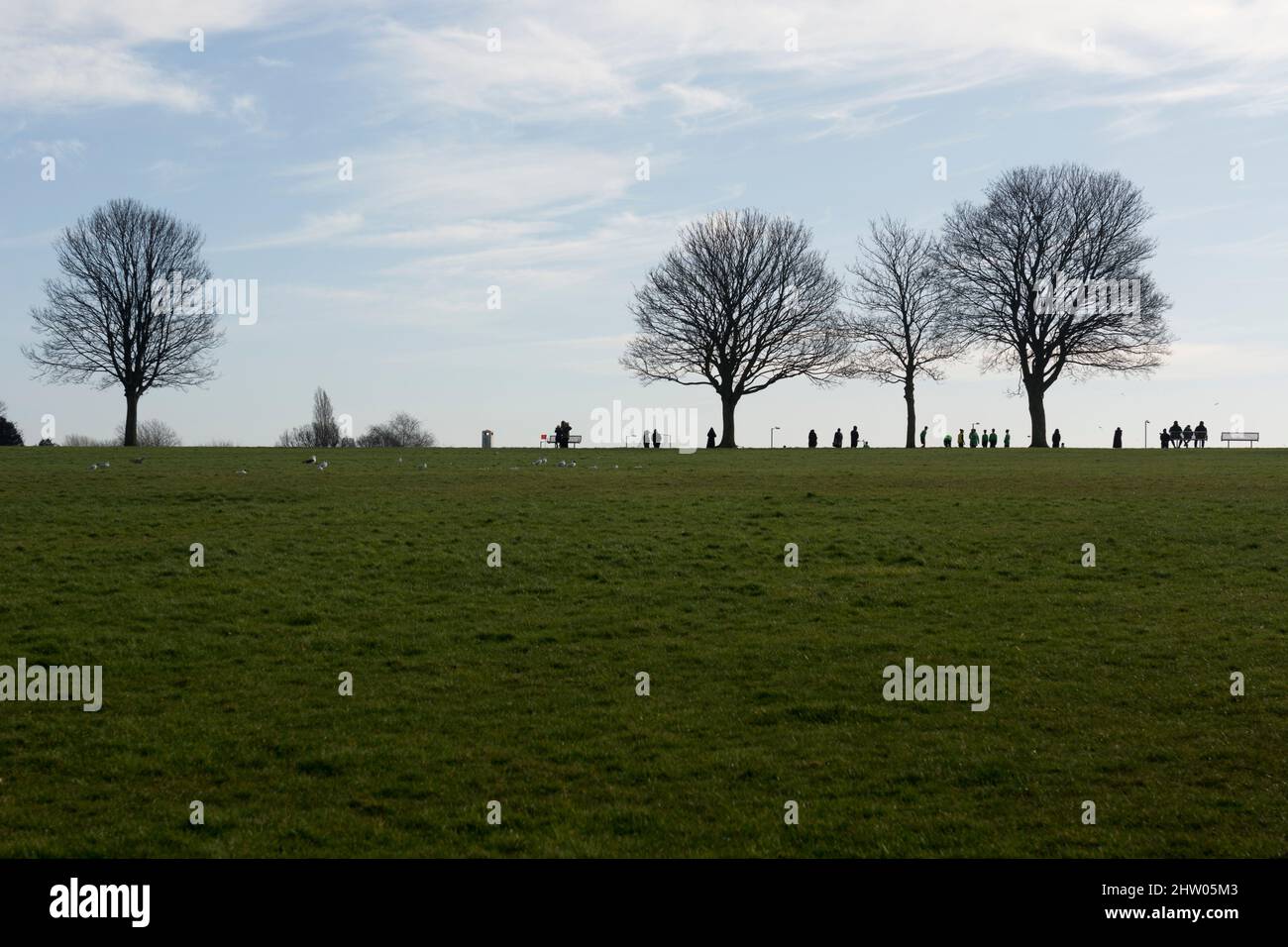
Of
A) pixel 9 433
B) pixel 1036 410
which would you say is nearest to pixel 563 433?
pixel 1036 410

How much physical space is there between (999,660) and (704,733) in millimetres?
5751

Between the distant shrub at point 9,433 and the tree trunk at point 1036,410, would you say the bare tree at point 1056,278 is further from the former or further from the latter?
the distant shrub at point 9,433

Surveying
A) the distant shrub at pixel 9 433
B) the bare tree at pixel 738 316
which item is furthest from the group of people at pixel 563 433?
the distant shrub at pixel 9 433

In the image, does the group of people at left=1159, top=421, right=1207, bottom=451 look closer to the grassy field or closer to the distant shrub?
the grassy field

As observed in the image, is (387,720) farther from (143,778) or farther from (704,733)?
(704,733)

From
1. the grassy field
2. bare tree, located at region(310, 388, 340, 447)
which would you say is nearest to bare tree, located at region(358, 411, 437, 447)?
bare tree, located at region(310, 388, 340, 447)

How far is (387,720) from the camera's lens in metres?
16.3

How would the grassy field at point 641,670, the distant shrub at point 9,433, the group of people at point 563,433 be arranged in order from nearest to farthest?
the grassy field at point 641,670
the group of people at point 563,433
the distant shrub at point 9,433

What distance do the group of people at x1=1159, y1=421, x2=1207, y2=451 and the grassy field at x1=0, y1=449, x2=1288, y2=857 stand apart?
170ft

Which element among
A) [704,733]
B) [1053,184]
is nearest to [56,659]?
[704,733]

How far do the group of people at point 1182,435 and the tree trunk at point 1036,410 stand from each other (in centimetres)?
1069

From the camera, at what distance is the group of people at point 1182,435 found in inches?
3329

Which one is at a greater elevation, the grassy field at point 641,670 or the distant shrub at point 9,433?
the distant shrub at point 9,433

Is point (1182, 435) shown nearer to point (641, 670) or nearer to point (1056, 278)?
point (1056, 278)
